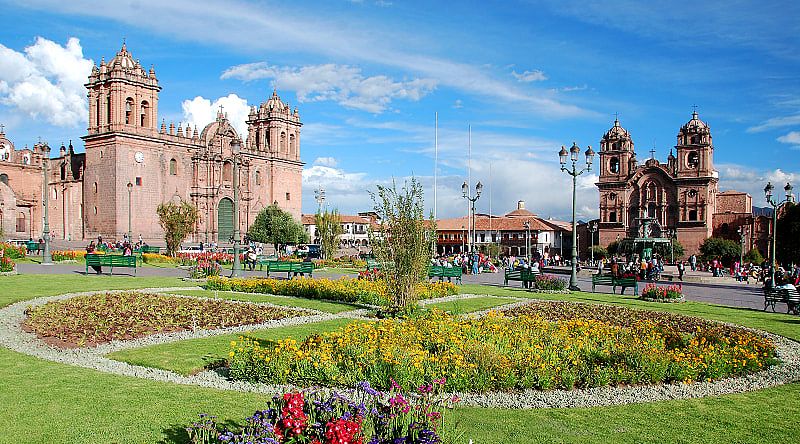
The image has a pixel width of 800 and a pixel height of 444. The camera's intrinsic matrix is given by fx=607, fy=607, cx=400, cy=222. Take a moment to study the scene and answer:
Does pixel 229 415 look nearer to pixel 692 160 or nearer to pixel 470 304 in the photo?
pixel 470 304

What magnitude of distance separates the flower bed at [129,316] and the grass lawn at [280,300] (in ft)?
3.49

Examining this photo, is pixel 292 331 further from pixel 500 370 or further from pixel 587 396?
pixel 587 396

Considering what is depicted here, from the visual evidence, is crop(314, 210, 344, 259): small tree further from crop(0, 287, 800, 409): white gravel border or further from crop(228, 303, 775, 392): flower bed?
crop(228, 303, 775, 392): flower bed

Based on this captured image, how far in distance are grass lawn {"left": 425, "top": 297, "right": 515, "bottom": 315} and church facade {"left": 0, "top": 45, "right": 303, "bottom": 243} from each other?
34.8m

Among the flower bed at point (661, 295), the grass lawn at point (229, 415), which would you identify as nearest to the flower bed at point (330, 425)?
the grass lawn at point (229, 415)

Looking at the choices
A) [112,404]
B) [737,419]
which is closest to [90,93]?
[112,404]

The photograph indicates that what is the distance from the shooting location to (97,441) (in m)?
5.88

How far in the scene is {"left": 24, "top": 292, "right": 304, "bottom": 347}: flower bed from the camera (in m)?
11.6

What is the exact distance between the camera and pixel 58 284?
19.7 meters

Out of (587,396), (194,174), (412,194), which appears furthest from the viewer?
(194,174)

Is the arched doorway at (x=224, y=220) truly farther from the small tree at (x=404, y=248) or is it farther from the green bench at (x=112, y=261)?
the small tree at (x=404, y=248)

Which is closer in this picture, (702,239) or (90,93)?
(90,93)

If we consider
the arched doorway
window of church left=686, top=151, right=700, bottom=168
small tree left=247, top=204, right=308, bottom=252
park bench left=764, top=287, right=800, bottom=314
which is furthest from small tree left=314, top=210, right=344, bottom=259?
window of church left=686, top=151, right=700, bottom=168

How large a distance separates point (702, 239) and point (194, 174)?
191ft
